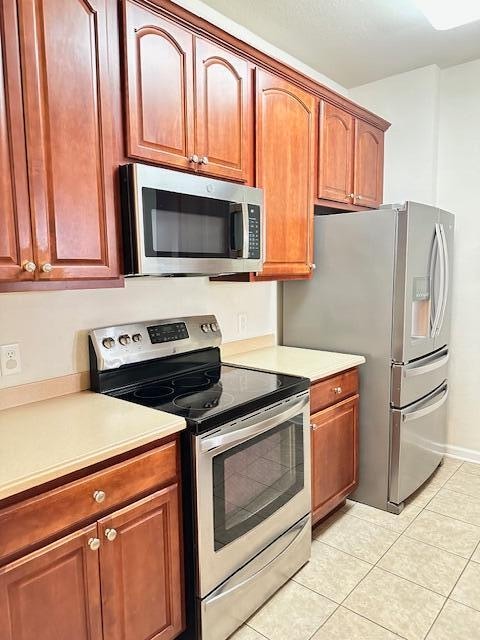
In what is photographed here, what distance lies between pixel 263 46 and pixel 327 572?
2847 mm

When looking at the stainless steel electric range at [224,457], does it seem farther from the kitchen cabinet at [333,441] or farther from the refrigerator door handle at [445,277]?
the refrigerator door handle at [445,277]

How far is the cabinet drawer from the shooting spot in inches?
86.6

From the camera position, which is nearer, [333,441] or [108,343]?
[108,343]

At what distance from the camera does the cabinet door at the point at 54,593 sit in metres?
1.12

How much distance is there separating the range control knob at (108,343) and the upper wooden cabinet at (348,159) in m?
1.46

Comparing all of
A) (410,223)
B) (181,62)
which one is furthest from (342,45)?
(181,62)

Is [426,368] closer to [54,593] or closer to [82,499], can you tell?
[82,499]

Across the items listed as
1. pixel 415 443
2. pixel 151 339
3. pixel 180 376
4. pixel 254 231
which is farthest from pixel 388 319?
pixel 151 339

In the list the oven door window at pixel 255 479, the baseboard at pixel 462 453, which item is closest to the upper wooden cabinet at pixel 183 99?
the oven door window at pixel 255 479

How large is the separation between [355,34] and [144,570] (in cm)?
282

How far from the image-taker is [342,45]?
2.65 meters

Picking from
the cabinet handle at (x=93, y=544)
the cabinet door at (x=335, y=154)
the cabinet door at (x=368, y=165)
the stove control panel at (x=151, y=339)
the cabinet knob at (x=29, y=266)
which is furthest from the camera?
the cabinet door at (x=368, y=165)

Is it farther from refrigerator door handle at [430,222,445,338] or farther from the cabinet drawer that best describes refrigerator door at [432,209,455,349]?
the cabinet drawer

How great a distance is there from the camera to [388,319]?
95.4 inches
